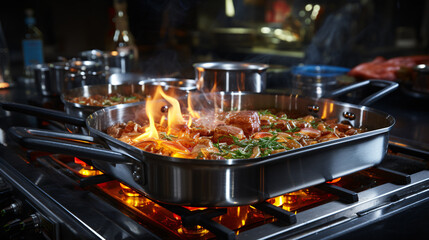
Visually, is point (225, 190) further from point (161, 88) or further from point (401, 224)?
point (161, 88)

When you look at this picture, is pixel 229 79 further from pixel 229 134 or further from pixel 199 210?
pixel 199 210

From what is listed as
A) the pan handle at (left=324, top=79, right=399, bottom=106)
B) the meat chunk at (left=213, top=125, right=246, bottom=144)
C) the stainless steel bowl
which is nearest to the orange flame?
the meat chunk at (left=213, top=125, right=246, bottom=144)

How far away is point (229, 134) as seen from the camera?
1.08 metres

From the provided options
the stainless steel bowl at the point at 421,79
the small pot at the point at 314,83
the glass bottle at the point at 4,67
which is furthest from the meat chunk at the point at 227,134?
the glass bottle at the point at 4,67

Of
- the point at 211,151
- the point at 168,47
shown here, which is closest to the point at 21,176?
the point at 211,151

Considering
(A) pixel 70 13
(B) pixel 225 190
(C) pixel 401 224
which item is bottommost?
(C) pixel 401 224

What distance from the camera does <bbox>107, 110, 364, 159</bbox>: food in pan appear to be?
3.08ft

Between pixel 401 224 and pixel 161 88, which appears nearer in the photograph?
pixel 401 224

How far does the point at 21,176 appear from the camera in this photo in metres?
1.10

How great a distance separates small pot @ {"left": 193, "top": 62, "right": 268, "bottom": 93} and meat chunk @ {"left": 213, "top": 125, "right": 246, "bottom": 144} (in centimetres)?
41

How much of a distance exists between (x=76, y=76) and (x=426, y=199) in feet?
5.01

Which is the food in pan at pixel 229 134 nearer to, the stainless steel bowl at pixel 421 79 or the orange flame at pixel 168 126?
the orange flame at pixel 168 126

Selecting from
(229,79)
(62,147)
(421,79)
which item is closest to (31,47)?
(229,79)

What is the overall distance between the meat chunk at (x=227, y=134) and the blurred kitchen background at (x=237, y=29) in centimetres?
260
